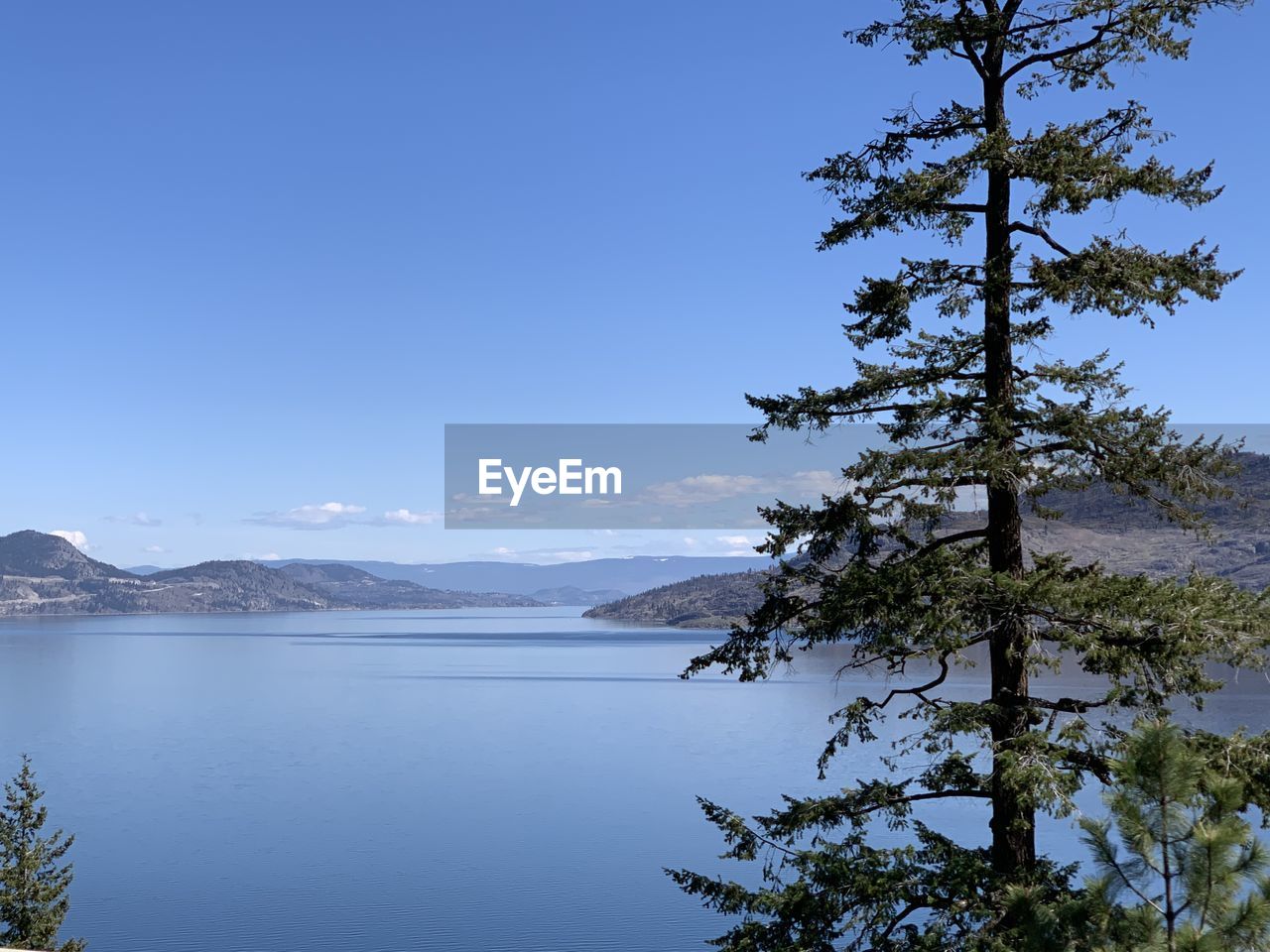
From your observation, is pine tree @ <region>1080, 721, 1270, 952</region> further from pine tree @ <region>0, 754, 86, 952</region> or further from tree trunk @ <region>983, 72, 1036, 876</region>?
pine tree @ <region>0, 754, 86, 952</region>

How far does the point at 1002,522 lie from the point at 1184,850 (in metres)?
3.66

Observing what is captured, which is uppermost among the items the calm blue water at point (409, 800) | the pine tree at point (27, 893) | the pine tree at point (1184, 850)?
the pine tree at point (1184, 850)

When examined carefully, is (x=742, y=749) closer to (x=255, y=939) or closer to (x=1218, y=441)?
(x=255, y=939)

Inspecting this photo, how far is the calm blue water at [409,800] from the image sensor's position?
37.0m

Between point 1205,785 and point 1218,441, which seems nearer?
point 1205,785

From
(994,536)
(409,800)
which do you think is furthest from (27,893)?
(994,536)

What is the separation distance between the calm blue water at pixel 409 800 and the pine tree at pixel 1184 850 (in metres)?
29.0

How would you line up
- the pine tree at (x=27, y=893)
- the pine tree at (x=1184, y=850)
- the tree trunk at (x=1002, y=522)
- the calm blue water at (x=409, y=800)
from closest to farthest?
1. the pine tree at (x=1184, y=850)
2. the tree trunk at (x=1002, y=522)
3. the pine tree at (x=27, y=893)
4. the calm blue water at (x=409, y=800)

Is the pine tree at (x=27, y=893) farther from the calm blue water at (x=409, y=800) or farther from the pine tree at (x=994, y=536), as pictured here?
the pine tree at (x=994, y=536)

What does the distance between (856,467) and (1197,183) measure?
4157 mm

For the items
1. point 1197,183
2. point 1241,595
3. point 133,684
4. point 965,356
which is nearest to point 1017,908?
point 1241,595

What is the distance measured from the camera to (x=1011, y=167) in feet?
33.5

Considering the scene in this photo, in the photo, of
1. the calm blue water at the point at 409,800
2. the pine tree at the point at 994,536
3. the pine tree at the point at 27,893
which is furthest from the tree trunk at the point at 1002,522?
the pine tree at the point at 27,893

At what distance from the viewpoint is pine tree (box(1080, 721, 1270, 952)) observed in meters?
6.98
